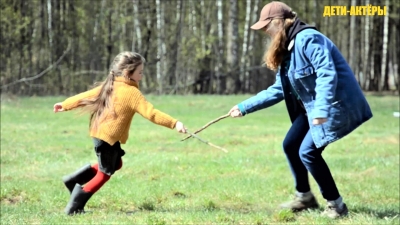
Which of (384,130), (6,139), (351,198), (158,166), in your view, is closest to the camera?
(351,198)

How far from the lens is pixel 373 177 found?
32.9ft

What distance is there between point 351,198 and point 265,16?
306cm

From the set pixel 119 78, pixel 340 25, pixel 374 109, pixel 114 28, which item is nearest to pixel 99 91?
pixel 119 78

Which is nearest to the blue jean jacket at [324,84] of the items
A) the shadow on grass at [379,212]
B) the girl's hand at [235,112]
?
the girl's hand at [235,112]

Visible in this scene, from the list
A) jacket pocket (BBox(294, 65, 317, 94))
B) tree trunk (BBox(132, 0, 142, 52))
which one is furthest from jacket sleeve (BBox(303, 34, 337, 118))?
tree trunk (BBox(132, 0, 142, 52))

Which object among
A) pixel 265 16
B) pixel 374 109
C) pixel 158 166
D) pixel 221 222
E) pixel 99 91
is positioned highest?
pixel 265 16

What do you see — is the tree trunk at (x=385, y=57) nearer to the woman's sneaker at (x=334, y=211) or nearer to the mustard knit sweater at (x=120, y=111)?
the woman's sneaker at (x=334, y=211)

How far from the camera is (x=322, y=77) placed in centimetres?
585

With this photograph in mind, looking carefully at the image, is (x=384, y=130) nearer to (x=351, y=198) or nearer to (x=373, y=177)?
(x=373, y=177)

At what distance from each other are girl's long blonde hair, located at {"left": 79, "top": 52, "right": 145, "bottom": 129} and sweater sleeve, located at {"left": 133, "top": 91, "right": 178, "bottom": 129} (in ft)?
0.83

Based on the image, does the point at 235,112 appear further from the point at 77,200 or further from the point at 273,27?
the point at 77,200

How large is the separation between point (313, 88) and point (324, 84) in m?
0.30

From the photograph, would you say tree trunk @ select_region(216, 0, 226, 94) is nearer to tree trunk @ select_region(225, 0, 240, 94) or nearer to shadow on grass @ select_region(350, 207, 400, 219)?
tree trunk @ select_region(225, 0, 240, 94)

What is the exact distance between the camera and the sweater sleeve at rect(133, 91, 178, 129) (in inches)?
254
